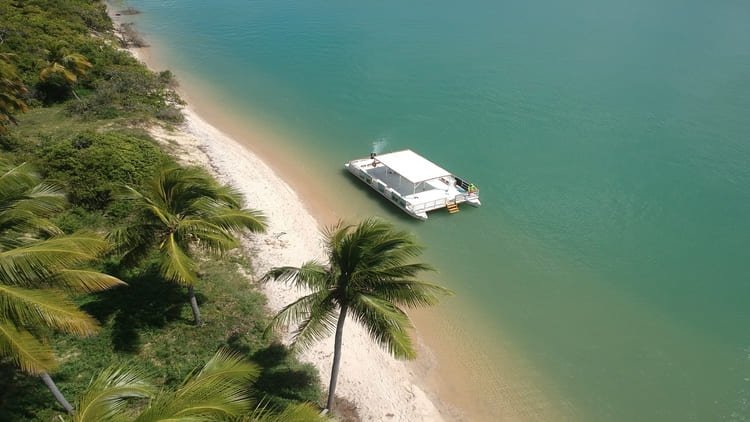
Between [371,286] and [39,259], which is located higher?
[371,286]

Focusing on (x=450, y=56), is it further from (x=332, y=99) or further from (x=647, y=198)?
(x=647, y=198)

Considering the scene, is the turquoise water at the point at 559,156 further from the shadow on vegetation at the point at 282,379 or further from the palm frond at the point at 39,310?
the palm frond at the point at 39,310

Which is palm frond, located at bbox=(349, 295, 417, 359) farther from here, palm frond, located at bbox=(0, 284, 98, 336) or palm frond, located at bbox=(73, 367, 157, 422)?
palm frond, located at bbox=(0, 284, 98, 336)

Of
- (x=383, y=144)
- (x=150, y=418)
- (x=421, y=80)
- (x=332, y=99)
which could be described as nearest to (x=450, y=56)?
(x=421, y=80)

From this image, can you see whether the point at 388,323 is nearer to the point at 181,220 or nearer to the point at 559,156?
the point at 181,220

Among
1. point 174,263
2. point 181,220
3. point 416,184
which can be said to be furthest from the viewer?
point 416,184

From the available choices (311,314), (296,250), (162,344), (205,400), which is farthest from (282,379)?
(296,250)

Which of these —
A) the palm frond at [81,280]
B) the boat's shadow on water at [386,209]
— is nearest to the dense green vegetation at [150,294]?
the palm frond at [81,280]

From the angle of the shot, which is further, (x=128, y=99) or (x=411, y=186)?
(x=128, y=99)
